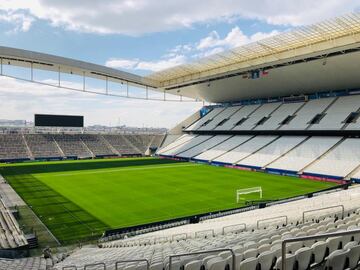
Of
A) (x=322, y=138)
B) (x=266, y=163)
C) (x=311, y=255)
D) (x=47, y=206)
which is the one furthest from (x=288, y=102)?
(x=311, y=255)

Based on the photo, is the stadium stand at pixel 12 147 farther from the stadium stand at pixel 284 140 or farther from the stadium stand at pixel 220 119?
the stadium stand at pixel 220 119

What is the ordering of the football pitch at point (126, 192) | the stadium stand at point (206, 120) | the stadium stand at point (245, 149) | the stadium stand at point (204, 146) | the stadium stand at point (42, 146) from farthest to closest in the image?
the stadium stand at point (206, 120) < the stadium stand at point (42, 146) < the stadium stand at point (204, 146) < the stadium stand at point (245, 149) < the football pitch at point (126, 192)

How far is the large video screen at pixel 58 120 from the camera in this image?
69.4 meters

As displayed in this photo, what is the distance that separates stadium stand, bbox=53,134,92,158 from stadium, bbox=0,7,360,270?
0.37m

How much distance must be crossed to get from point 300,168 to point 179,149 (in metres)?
29.3

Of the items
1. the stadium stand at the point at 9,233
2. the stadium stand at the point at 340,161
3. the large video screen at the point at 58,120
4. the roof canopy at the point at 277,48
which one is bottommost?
the stadium stand at the point at 9,233

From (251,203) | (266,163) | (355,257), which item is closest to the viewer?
(355,257)

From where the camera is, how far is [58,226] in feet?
72.9

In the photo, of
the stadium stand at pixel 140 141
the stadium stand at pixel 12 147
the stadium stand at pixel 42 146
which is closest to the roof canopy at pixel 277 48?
the stadium stand at pixel 140 141

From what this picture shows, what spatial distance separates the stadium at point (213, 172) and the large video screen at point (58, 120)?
21 centimetres

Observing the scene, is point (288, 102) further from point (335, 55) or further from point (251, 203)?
point (251, 203)

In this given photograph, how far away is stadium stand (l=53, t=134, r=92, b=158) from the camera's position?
6624 cm

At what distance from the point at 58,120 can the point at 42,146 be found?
26.0ft

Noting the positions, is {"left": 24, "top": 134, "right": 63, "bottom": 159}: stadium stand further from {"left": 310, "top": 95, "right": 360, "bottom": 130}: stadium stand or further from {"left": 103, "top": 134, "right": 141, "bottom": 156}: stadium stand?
{"left": 310, "top": 95, "right": 360, "bottom": 130}: stadium stand
